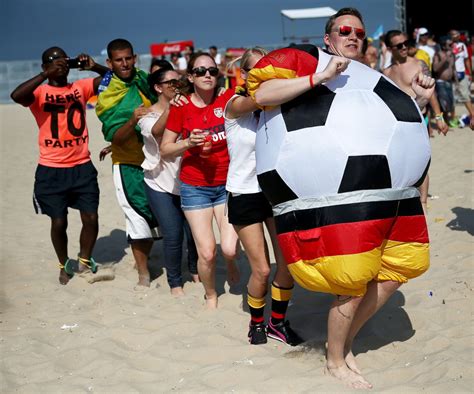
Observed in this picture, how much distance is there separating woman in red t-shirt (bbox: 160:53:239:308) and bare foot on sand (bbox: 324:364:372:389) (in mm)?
1478

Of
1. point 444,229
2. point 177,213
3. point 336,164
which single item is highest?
point 336,164

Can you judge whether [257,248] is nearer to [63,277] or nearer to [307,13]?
[63,277]

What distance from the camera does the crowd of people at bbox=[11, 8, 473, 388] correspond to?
12.5 feet

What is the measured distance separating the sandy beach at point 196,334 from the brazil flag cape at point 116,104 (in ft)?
4.72

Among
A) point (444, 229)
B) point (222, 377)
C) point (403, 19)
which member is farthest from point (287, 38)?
point (222, 377)

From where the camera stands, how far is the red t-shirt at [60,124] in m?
6.12

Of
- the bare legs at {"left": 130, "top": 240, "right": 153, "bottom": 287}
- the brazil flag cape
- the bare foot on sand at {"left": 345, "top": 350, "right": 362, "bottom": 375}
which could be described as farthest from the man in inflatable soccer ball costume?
the bare legs at {"left": 130, "top": 240, "right": 153, "bottom": 287}

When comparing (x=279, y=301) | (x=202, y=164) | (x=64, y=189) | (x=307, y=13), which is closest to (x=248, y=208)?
(x=279, y=301)

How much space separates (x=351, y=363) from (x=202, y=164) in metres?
1.91

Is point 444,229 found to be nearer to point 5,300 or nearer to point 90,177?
point 90,177

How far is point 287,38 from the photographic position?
2397 centimetres

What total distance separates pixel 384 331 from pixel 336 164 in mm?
1760

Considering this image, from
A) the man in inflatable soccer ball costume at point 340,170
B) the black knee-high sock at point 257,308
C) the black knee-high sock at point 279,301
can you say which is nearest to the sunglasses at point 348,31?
the man in inflatable soccer ball costume at point 340,170

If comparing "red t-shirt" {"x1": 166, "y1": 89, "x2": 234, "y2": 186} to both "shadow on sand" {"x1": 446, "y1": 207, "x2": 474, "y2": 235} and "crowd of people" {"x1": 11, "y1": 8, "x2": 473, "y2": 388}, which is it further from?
"shadow on sand" {"x1": 446, "y1": 207, "x2": 474, "y2": 235}
